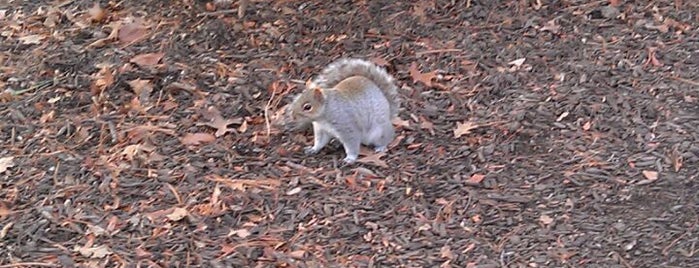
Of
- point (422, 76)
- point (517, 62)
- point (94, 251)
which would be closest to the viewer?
point (94, 251)

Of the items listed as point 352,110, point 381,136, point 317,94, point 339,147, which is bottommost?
point 339,147

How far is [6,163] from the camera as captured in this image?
426cm

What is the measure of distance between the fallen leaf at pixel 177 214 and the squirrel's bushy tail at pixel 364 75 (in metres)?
0.97

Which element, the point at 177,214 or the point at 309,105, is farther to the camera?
Answer: the point at 309,105

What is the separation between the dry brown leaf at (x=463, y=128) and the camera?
4.56m

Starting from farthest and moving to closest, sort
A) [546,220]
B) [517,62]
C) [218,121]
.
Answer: [517,62]
[218,121]
[546,220]

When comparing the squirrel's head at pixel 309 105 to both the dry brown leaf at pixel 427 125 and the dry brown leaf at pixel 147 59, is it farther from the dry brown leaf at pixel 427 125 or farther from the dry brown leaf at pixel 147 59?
the dry brown leaf at pixel 147 59

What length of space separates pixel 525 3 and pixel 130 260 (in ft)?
9.83

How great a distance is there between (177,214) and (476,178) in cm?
129

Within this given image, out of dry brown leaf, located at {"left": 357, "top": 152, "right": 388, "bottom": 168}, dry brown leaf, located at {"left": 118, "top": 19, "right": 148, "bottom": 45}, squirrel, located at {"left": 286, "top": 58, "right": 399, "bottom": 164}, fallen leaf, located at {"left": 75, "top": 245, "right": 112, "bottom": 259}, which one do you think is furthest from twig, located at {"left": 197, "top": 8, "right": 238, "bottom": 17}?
fallen leaf, located at {"left": 75, "top": 245, "right": 112, "bottom": 259}

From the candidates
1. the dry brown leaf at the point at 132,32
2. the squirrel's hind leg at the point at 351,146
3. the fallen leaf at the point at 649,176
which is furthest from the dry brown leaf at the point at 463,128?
the dry brown leaf at the point at 132,32

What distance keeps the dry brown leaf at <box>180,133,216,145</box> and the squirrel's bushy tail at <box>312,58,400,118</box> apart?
56cm

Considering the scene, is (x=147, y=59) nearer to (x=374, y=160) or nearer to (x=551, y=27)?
(x=374, y=160)

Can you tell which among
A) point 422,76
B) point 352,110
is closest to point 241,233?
point 352,110
